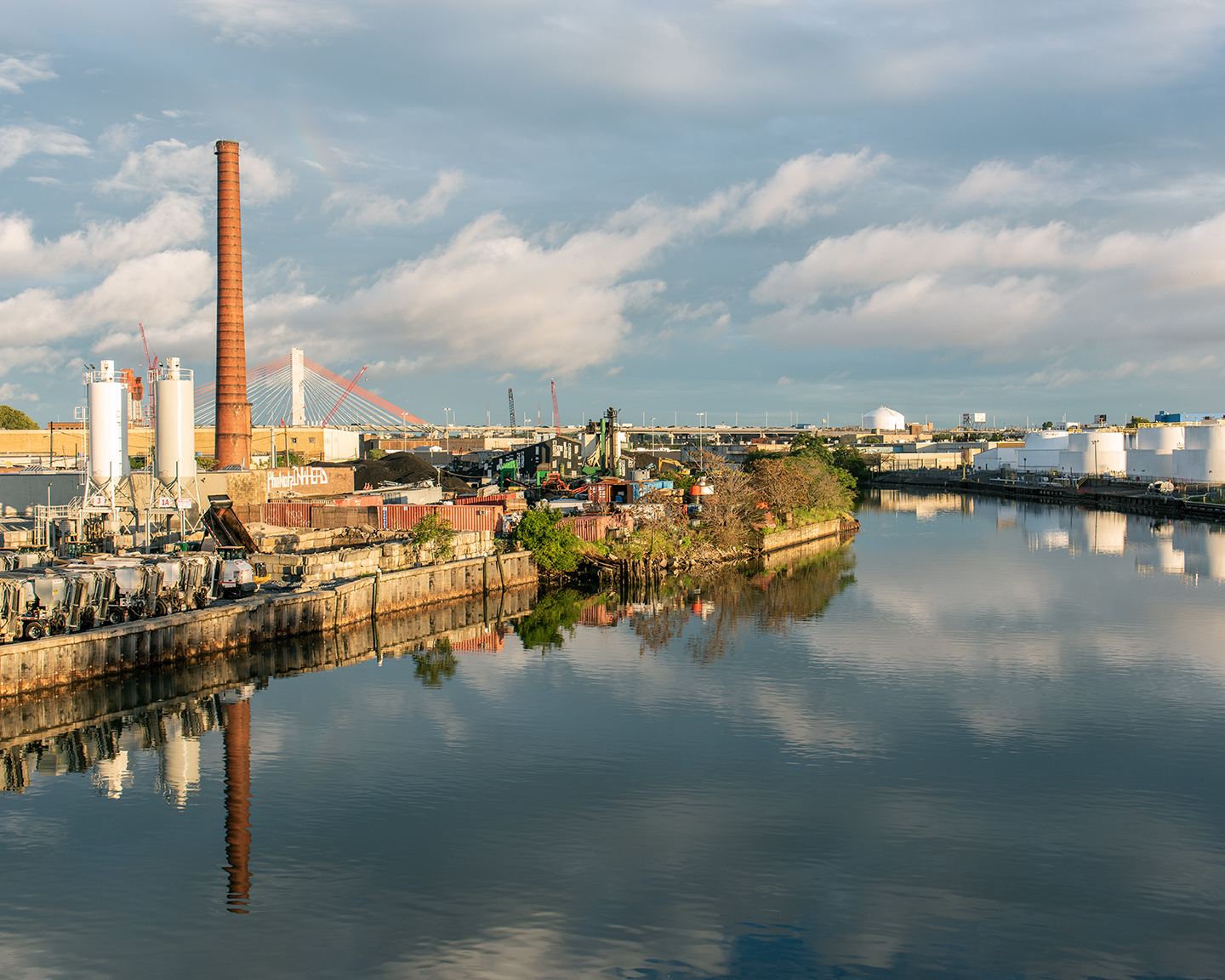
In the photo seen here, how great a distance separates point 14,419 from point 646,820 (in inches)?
4329

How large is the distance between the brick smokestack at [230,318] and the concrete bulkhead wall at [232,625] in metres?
24.7

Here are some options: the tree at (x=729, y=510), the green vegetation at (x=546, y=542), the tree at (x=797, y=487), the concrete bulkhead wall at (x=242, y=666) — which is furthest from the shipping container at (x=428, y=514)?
the tree at (x=797, y=487)

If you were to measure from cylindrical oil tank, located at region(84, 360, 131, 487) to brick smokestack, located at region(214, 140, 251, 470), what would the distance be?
15540 mm

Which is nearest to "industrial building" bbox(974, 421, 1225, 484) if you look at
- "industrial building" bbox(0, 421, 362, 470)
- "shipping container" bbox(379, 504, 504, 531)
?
"shipping container" bbox(379, 504, 504, 531)

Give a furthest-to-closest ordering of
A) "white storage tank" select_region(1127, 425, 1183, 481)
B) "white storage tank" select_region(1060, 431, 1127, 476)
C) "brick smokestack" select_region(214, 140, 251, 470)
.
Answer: "white storage tank" select_region(1060, 431, 1127, 476) < "white storage tank" select_region(1127, 425, 1183, 481) < "brick smokestack" select_region(214, 140, 251, 470)

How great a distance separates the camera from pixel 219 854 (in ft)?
55.7

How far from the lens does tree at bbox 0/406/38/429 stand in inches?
4204

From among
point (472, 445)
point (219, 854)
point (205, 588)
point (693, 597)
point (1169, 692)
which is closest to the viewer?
point (219, 854)

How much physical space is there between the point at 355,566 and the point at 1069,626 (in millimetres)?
24910

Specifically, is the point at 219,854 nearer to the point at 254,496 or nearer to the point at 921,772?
the point at 921,772

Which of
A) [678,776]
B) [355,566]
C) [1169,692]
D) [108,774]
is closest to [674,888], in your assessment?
[678,776]

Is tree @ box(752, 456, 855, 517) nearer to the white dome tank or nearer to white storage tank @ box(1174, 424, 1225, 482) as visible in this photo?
white storage tank @ box(1174, 424, 1225, 482)

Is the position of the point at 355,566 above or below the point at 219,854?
above

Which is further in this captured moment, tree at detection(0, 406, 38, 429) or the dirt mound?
tree at detection(0, 406, 38, 429)
